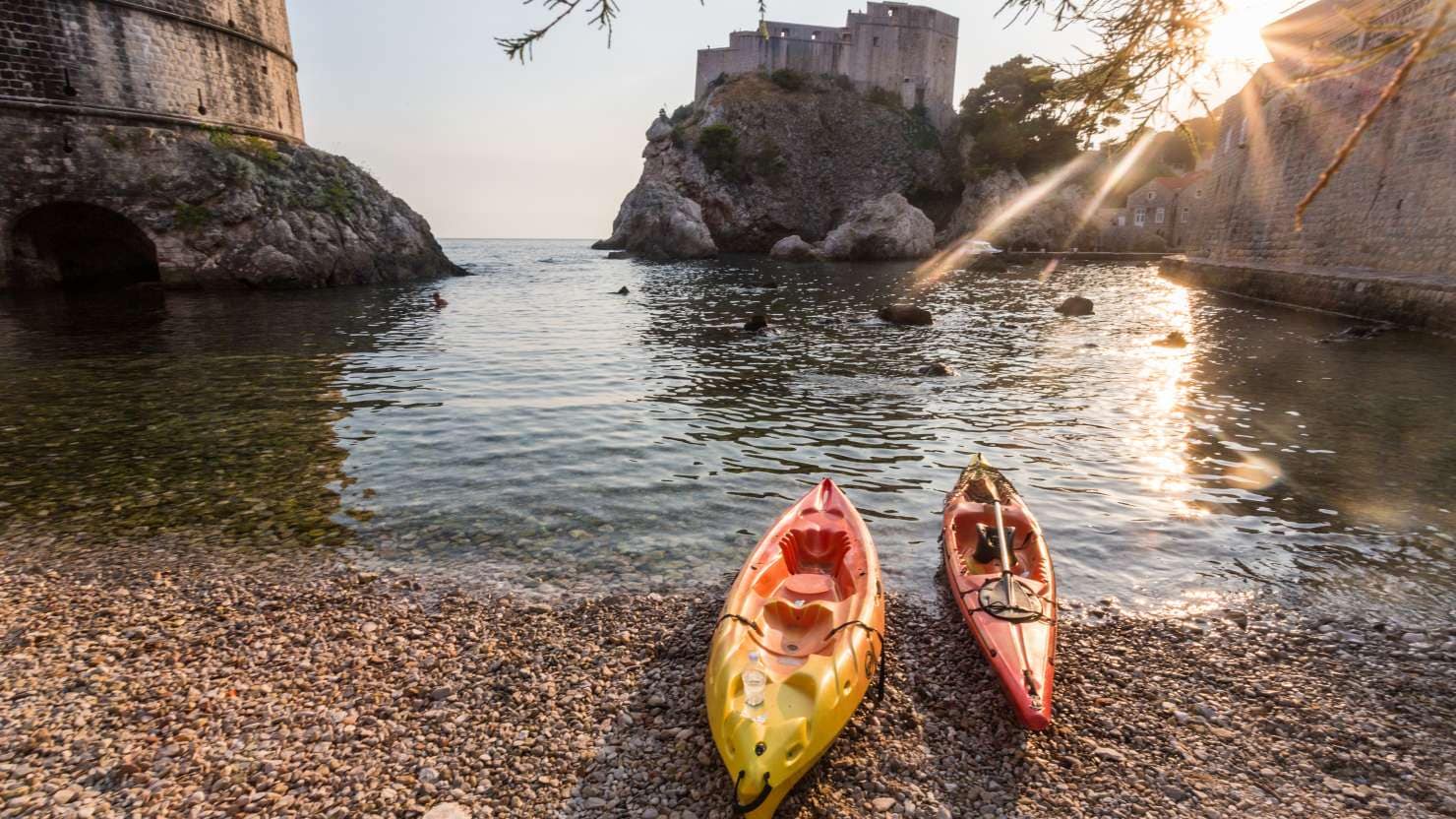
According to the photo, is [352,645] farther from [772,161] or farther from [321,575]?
[772,161]

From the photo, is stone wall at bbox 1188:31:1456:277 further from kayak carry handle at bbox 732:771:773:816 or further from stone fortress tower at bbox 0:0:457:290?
stone fortress tower at bbox 0:0:457:290

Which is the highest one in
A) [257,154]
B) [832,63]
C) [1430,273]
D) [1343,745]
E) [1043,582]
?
[832,63]

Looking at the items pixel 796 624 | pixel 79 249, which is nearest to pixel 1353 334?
pixel 796 624

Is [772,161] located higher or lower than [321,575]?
higher

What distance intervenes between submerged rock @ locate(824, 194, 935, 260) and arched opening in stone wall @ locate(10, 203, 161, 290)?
4789 centimetres

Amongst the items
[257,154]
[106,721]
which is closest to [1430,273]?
[106,721]

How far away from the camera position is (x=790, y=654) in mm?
5316

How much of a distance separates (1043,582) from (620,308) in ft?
85.4

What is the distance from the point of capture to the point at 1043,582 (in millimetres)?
6312

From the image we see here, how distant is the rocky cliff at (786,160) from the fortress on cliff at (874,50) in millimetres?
3047

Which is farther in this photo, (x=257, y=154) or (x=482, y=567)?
(x=257, y=154)

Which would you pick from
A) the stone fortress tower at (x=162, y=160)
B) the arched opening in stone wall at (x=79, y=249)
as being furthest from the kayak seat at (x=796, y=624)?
the arched opening in stone wall at (x=79, y=249)

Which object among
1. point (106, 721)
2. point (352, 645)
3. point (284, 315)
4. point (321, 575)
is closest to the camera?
point (106, 721)

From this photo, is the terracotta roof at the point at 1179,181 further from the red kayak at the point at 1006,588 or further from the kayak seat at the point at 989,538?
the kayak seat at the point at 989,538
